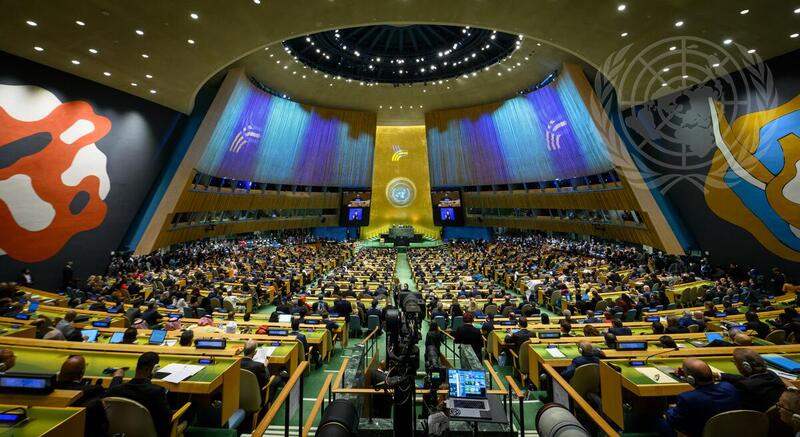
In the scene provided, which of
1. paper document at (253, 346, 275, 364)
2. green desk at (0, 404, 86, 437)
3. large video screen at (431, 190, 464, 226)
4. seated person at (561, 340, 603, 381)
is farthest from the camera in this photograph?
→ large video screen at (431, 190, 464, 226)

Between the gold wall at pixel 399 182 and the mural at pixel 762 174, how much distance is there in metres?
27.4

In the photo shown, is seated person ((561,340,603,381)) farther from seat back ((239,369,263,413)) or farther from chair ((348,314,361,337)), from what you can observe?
chair ((348,314,361,337))

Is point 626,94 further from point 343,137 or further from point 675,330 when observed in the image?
point 343,137

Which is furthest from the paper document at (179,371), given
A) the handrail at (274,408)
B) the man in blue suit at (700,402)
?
the man in blue suit at (700,402)

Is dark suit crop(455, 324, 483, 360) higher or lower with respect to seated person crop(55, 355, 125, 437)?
lower

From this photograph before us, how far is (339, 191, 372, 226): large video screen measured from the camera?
3362 cm

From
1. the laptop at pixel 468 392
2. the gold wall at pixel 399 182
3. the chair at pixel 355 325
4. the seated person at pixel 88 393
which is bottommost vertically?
the chair at pixel 355 325

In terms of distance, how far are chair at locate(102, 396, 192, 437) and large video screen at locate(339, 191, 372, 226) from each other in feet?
102

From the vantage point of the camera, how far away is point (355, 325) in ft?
28.2

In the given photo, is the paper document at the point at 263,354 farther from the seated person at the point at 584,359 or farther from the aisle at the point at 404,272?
the aisle at the point at 404,272

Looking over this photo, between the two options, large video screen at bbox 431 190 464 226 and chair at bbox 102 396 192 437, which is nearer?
chair at bbox 102 396 192 437

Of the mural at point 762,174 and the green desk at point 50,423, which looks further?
the mural at point 762,174

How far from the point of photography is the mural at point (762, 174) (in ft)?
37.3

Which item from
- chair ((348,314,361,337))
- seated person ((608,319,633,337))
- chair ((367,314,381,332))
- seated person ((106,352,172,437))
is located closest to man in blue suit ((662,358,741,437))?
seated person ((608,319,633,337))
